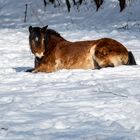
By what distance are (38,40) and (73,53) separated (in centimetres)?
86

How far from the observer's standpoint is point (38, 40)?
10812 millimetres

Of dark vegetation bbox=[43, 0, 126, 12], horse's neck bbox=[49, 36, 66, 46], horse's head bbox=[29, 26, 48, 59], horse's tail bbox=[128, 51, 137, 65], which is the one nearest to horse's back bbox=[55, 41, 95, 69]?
horse's neck bbox=[49, 36, 66, 46]

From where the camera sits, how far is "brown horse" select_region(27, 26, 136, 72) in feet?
34.0

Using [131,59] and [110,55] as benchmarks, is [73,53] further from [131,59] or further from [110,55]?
[131,59]

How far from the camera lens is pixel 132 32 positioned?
730 inches

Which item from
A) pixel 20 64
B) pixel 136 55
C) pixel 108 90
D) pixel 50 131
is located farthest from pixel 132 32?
pixel 50 131

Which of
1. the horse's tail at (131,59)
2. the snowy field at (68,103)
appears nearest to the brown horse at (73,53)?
the horse's tail at (131,59)

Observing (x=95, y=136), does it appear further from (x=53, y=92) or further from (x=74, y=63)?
(x=74, y=63)

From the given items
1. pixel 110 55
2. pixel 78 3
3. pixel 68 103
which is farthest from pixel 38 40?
pixel 78 3

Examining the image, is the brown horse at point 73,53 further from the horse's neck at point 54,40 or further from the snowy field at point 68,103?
the snowy field at point 68,103

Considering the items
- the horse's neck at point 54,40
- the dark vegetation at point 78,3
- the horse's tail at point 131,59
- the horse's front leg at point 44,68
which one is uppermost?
the horse's neck at point 54,40

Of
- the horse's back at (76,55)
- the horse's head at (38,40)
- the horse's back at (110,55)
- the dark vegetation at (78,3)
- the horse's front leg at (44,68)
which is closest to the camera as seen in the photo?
the horse's back at (110,55)

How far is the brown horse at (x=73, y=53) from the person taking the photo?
1036 centimetres

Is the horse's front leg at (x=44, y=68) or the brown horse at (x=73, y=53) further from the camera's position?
the horse's front leg at (x=44, y=68)
